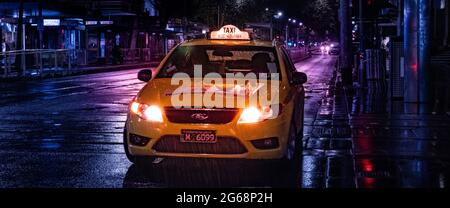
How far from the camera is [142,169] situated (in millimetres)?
8609

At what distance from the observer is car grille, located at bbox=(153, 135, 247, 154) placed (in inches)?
309

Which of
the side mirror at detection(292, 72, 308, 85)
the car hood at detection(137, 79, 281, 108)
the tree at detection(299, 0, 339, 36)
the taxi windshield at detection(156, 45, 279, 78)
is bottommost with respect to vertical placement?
the car hood at detection(137, 79, 281, 108)

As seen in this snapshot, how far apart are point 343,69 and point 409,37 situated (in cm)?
899

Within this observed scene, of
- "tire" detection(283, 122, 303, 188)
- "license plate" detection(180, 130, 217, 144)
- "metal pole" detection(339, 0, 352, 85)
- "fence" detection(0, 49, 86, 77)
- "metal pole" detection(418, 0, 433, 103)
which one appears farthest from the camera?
"fence" detection(0, 49, 86, 77)

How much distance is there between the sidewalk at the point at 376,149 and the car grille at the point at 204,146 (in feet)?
3.00

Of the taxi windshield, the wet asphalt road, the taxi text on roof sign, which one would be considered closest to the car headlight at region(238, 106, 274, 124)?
the wet asphalt road

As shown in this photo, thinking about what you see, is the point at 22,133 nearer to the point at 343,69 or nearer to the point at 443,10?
the point at 343,69

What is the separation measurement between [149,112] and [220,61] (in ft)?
6.66

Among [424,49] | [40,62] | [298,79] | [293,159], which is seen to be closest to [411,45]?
[424,49]

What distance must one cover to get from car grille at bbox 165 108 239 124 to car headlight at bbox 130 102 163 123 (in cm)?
14

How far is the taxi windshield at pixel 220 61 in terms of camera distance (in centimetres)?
937

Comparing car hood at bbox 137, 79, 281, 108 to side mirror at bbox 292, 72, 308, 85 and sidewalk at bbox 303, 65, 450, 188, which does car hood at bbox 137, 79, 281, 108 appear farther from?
Answer: sidewalk at bbox 303, 65, 450, 188

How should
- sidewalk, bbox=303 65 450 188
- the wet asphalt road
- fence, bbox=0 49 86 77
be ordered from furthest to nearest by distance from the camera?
fence, bbox=0 49 86 77 → sidewalk, bbox=303 65 450 188 → the wet asphalt road
